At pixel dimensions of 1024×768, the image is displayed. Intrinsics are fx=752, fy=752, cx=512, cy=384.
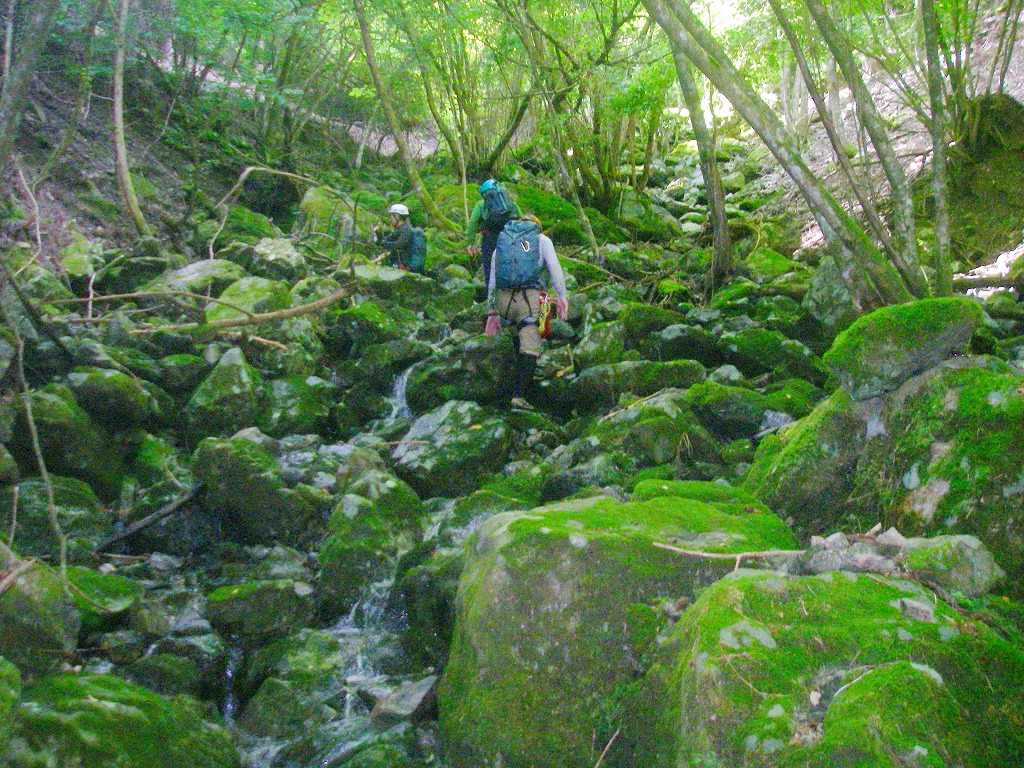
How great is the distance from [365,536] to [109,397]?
9.24ft

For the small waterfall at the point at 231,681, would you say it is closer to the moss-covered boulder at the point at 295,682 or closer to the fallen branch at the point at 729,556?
the moss-covered boulder at the point at 295,682

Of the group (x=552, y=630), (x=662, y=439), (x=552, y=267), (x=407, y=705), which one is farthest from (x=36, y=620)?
(x=552, y=267)

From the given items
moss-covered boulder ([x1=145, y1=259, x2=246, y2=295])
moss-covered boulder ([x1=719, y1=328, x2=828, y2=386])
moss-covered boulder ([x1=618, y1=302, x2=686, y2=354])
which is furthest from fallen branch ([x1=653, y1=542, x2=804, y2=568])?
moss-covered boulder ([x1=145, y1=259, x2=246, y2=295])

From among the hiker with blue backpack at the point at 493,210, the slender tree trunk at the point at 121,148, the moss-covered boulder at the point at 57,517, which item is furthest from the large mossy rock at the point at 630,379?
the slender tree trunk at the point at 121,148

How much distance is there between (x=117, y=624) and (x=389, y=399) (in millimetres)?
4468

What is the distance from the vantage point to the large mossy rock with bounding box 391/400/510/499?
20.9 feet

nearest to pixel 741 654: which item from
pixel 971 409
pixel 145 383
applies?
pixel 971 409

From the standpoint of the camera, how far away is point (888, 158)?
5566 millimetres

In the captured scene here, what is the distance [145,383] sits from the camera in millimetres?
6824

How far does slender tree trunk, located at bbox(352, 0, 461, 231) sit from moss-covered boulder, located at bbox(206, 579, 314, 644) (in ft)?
28.3

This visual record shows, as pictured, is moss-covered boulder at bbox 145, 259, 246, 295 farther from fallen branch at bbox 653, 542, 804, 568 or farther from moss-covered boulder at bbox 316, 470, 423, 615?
fallen branch at bbox 653, 542, 804, 568

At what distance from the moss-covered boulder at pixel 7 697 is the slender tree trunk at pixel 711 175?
30.1 ft

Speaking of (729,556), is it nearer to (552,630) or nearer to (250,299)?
(552,630)

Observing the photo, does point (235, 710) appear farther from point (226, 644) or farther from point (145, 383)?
point (145, 383)
